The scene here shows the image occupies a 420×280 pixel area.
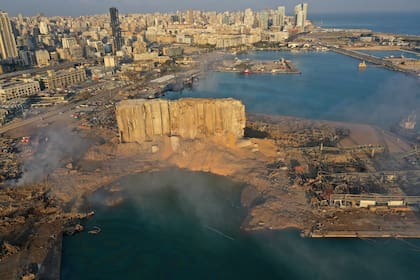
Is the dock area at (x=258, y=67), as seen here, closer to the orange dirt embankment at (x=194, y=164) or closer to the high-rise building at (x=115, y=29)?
the high-rise building at (x=115, y=29)

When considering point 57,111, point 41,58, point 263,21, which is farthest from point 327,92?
point 263,21

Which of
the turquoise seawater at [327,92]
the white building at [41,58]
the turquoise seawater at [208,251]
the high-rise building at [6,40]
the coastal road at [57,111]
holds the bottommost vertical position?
the turquoise seawater at [208,251]

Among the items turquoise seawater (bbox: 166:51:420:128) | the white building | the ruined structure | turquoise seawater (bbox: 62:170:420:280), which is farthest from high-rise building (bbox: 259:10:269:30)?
turquoise seawater (bbox: 62:170:420:280)

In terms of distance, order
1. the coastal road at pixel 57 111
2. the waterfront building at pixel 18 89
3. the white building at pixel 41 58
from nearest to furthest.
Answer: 1. the coastal road at pixel 57 111
2. the waterfront building at pixel 18 89
3. the white building at pixel 41 58

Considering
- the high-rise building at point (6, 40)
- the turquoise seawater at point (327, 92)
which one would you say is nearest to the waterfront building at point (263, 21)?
the turquoise seawater at point (327, 92)

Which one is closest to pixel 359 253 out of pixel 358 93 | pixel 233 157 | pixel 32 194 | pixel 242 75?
pixel 233 157

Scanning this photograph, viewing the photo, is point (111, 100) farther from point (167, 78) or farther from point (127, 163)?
point (127, 163)
